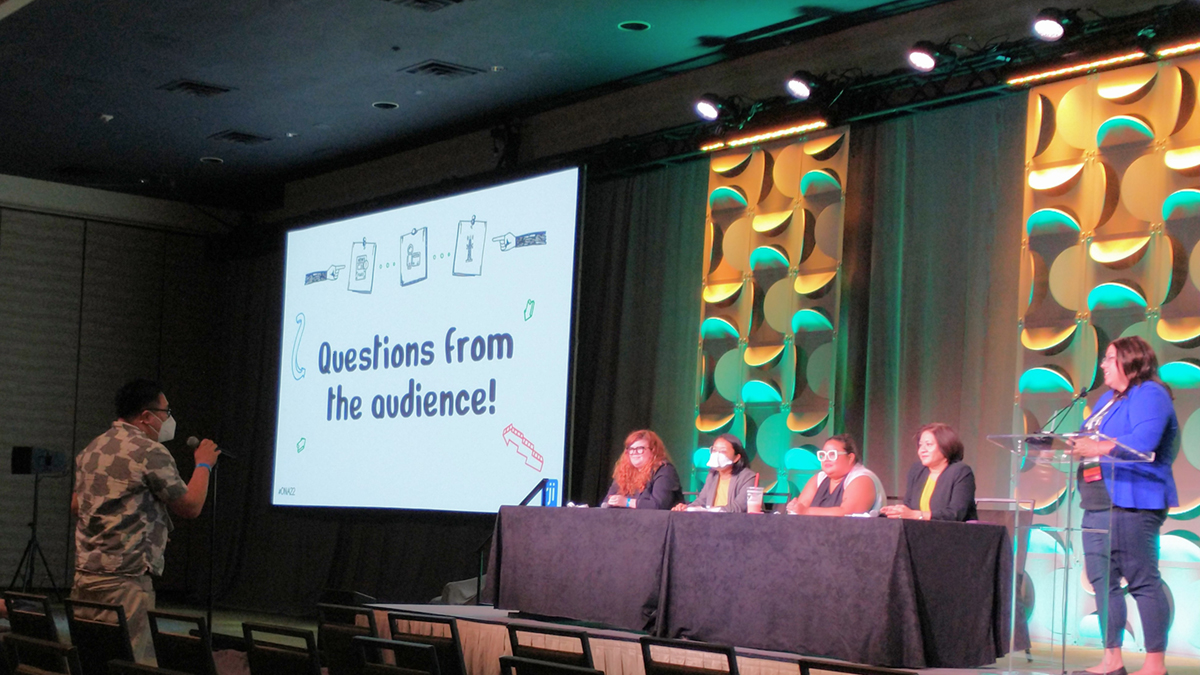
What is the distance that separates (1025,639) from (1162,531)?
5.03 ft

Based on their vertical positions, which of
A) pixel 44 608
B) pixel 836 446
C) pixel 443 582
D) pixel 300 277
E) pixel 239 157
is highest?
pixel 239 157

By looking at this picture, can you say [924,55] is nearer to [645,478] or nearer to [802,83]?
[802,83]

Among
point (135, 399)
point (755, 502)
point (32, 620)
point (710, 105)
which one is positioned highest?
point (710, 105)

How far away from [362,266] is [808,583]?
550 cm

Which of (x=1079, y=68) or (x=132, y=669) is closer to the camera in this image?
(x=132, y=669)

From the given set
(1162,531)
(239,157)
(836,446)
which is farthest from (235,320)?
(1162,531)

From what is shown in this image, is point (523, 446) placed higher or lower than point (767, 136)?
lower

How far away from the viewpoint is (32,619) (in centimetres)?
363

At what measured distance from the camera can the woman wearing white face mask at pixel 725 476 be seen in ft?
19.3

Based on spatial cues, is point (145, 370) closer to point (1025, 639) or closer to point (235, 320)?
point (235, 320)

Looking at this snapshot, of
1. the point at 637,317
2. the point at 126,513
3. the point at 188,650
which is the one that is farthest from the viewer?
the point at 637,317

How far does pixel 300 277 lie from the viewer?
963 centimetres

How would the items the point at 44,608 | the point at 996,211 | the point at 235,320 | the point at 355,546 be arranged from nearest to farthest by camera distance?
the point at 44,608 < the point at 996,211 < the point at 355,546 < the point at 235,320

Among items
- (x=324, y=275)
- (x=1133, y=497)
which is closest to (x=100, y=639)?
(x=1133, y=497)
